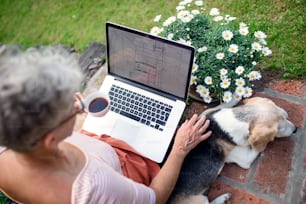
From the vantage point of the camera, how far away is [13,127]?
3.98 ft

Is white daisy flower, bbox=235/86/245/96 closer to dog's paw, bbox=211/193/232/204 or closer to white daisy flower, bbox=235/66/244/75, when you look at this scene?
white daisy flower, bbox=235/66/244/75

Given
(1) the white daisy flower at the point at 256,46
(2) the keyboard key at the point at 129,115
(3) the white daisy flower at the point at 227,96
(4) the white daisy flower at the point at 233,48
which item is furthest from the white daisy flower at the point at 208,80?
(2) the keyboard key at the point at 129,115

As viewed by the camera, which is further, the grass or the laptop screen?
the grass

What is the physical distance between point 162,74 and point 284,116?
0.85 m

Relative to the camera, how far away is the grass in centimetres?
307

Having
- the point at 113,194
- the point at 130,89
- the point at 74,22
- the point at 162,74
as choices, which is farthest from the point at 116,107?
the point at 74,22

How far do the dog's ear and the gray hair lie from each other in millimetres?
1399

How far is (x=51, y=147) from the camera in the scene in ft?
4.51

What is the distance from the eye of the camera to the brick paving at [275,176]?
2.35 m

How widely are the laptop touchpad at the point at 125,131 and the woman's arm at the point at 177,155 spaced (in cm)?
34

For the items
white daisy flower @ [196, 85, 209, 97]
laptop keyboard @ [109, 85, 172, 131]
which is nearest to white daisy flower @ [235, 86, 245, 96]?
white daisy flower @ [196, 85, 209, 97]

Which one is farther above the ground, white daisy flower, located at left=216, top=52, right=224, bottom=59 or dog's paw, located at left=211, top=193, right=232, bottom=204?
white daisy flower, located at left=216, top=52, right=224, bottom=59

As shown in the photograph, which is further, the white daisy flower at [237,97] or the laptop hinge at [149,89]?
the white daisy flower at [237,97]

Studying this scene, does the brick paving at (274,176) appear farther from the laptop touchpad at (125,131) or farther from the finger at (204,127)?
the laptop touchpad at (125,131)
